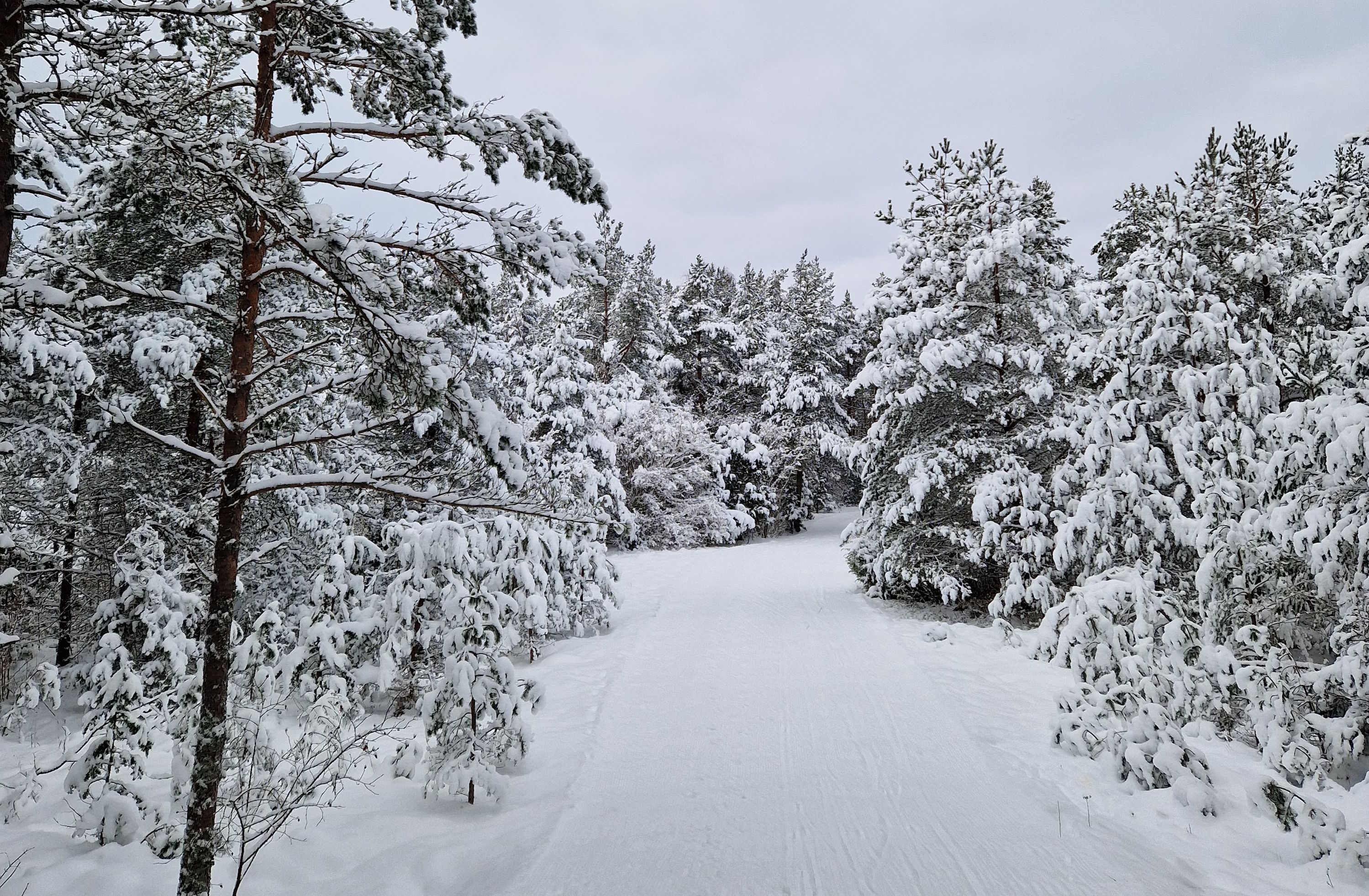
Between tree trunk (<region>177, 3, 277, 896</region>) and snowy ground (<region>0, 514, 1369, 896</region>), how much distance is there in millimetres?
719

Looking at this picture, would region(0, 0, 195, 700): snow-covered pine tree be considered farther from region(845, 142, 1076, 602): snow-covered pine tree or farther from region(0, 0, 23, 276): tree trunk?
region(845, 142, 1076, 602): snow-covered pine tree

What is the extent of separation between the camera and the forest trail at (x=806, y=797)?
12.7ft

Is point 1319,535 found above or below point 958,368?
below

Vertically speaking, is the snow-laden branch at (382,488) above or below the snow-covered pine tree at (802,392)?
below

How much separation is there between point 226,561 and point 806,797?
419 cm

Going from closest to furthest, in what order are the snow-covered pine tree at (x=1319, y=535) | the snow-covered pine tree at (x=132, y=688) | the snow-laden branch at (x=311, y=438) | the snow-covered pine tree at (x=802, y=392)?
1. the snow-laden branch at (x=311, y=438)
2. the snow-covered pine tree at (x=132, y=688)
3. the snow-covered pine tree at (x=1319, y=535)
4. the snow-covered pine tree at (x=802, y=392)

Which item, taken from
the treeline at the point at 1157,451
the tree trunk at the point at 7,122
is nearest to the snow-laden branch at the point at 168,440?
the tree trunk at the point at 7,122

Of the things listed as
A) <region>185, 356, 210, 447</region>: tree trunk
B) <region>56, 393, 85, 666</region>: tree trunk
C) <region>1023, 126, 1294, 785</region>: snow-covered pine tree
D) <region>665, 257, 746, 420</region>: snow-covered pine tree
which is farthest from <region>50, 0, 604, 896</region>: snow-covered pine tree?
<region>665, 257, 746, 420</region>: snow-covered pine tree

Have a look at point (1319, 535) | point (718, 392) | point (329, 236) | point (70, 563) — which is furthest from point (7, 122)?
point (718, 392)

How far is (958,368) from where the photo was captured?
11086 millimetres

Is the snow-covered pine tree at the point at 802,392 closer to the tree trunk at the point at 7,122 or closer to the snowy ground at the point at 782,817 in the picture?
the snowy ground at the point at 782,817

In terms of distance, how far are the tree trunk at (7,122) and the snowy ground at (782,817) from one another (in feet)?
11.6

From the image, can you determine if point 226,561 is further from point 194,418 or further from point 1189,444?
point 1189,444

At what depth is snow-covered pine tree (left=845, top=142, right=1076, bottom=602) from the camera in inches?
410
